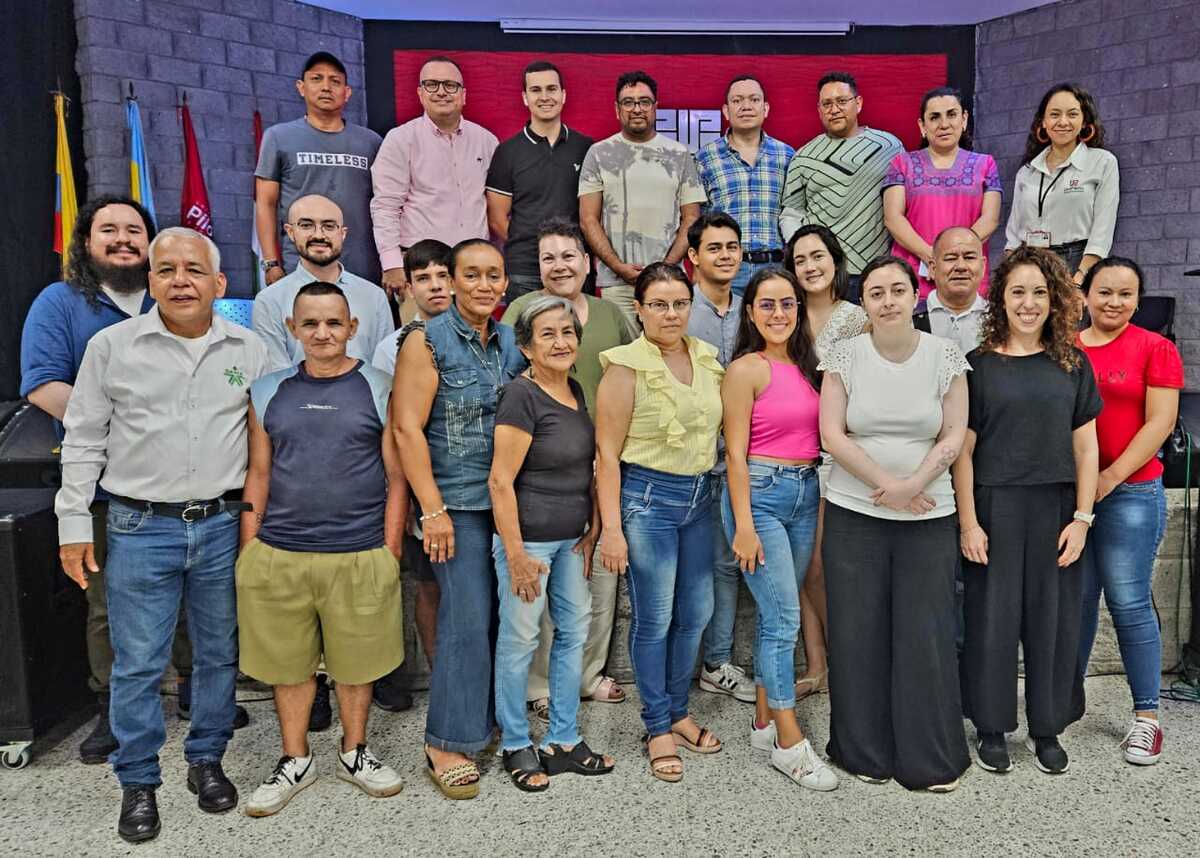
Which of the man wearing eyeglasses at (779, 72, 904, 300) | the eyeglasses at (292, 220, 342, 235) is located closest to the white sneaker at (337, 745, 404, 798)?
the eyeglasses at (292, 220, 342, 235)

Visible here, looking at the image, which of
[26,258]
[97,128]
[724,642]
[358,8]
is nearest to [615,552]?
[724,642]

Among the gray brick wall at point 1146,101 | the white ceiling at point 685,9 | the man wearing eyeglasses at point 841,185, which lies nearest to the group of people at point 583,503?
the man wearing eyeglasses at point 841,185

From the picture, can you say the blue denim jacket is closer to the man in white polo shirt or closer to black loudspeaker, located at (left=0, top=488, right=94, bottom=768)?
the man in white polo shirt

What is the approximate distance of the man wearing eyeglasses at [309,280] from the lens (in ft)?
10.2

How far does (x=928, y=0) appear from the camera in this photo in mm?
6320

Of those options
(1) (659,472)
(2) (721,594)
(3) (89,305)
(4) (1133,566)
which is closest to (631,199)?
(1) (659,472)

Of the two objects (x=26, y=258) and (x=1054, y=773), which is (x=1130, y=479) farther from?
(x=26, y=258)

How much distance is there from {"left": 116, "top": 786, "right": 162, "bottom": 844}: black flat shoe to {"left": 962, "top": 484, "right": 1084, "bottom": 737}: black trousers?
2.45m

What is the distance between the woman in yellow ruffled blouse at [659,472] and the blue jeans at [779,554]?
16cm

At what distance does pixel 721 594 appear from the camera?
3141 millimetres

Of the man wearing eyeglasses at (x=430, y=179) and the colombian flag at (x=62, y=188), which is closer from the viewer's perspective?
the man wearing eyeglasses at (x=430, y=179)

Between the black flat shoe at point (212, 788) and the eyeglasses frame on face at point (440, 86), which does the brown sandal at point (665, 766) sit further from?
the eyeglasses frame on face at point (440, 86)

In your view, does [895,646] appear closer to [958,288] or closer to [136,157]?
[958,288]

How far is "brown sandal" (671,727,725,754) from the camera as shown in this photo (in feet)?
9.20
